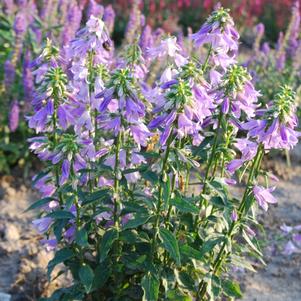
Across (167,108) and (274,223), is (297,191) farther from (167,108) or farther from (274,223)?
(167,108)

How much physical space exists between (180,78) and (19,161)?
2603 millimetres

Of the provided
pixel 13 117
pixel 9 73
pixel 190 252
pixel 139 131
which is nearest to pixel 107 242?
pixel 190 252

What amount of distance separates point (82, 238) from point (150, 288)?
13.5 inches

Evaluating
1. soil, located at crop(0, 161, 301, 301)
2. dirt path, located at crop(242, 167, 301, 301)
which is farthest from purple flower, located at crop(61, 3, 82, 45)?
dirt path, located at crop(242, 167, 301, 301)

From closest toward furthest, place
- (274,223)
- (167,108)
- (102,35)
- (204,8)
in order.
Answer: (167,108) → (102,35) → (274,223) → (204,8)

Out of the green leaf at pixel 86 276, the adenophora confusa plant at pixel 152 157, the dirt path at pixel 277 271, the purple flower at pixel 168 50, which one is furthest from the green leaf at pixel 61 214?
the dirt path at pixel 277 271

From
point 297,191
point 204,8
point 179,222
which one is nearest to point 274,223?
point 297,191

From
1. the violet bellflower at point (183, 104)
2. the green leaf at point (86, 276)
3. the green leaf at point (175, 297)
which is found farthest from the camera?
the green leaf at point (175, 297)

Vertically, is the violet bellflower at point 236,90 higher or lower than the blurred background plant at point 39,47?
higher

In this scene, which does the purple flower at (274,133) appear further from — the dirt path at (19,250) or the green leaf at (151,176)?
the dirt path at (19,250)

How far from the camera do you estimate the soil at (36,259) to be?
355cm

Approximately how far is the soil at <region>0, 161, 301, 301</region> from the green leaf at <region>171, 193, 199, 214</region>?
1305 mm

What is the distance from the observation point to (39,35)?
16.7 feet

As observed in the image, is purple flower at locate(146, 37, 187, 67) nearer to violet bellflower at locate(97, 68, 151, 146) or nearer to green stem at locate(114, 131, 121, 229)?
violet bellflower at locate(97, 68, 151, 146)
